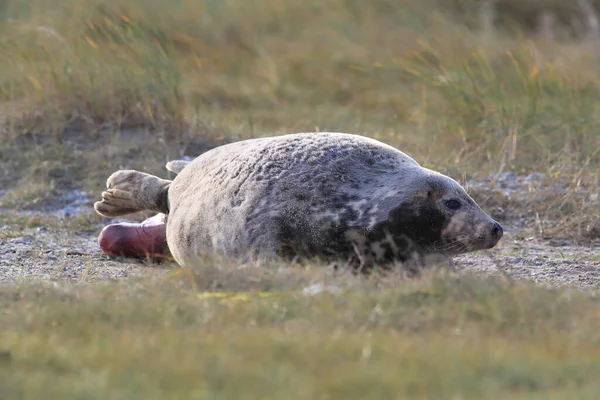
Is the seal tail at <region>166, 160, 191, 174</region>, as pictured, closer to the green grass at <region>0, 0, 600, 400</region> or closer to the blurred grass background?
the green grass at <region>0, 0, 600, 400</region>

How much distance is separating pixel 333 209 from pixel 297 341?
4.67 ft

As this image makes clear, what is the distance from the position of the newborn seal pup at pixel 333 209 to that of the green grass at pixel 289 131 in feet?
1.27

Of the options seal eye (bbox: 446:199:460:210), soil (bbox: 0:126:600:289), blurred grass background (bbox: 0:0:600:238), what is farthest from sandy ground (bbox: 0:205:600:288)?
blurred grass background (bbox: 0:0:600:238)

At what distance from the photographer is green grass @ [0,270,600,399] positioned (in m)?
3.00

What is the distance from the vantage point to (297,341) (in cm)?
342

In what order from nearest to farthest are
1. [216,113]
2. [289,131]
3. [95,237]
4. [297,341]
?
1. [297,341]
2. [95,237]
3. [289,131]
4. [216,113]

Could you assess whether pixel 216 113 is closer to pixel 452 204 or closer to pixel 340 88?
pixel 340 88

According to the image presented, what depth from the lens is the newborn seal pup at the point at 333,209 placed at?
15.6 feet

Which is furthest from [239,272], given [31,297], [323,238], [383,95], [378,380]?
[383,95]

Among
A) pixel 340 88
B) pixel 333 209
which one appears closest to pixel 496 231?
pixel 333 209

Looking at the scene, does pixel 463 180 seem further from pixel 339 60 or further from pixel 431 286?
pixel 339 60

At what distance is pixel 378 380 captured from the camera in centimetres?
303

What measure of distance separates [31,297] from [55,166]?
369 cm

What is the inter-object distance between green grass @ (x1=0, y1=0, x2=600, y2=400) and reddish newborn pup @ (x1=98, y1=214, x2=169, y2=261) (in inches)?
32.1
